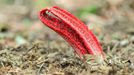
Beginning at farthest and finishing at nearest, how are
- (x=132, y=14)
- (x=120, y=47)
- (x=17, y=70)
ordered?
(x=132, y=14) → (x=120, y=47) → (x=17, y=70)

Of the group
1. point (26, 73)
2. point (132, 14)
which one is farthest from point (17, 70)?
point (132, 14)

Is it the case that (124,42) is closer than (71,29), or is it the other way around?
(71,29)

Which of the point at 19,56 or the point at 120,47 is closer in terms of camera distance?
the point at 19,56

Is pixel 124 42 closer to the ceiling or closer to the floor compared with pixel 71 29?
closer to the floor

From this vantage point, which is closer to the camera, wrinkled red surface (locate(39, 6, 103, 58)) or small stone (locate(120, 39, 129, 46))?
wrinkled red surface (locate(39, 6, 103, 58))

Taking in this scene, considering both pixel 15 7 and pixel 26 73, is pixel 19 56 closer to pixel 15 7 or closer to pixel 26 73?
pixel 26 73

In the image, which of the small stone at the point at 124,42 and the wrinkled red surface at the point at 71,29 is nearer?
the wrinkled red surface at the point at 71,29

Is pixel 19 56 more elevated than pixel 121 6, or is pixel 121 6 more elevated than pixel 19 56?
pixel 121 6

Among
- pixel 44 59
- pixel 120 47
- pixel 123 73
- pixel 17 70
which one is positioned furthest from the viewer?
pixel 120 47
